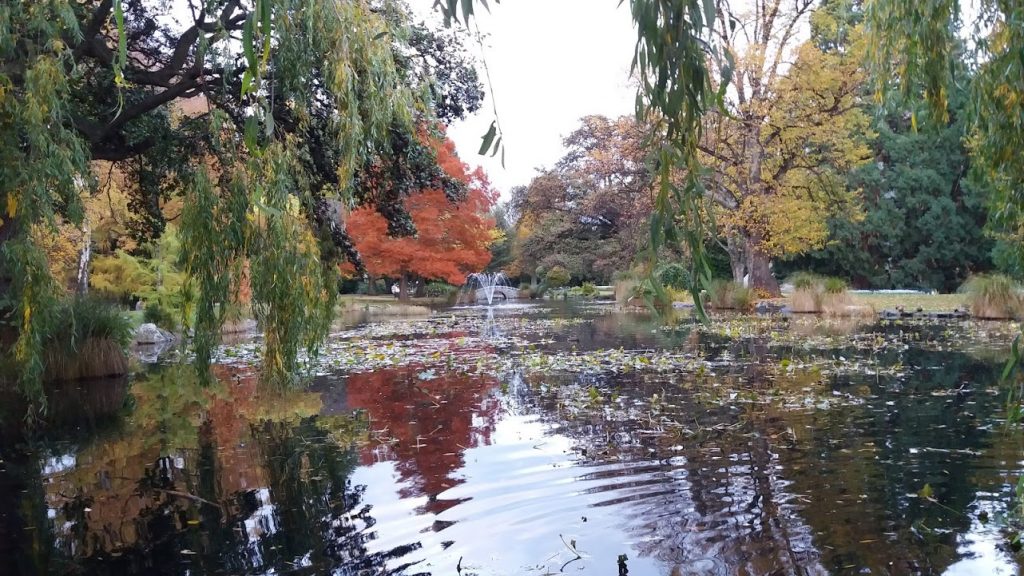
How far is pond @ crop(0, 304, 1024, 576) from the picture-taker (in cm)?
336

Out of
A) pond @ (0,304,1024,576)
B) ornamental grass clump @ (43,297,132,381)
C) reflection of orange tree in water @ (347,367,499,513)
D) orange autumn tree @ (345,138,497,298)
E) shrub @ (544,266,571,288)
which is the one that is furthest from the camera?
shrub @ (544,266,571,288)

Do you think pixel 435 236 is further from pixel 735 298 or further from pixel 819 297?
pixel 819 297

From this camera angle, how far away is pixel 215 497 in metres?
4.41

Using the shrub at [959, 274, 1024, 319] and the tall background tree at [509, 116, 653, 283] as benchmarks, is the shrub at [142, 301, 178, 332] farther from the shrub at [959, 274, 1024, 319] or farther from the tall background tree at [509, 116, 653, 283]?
the shrub at [959, 274, 1024, 319]

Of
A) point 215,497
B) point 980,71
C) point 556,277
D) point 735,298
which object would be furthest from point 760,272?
point 215,497

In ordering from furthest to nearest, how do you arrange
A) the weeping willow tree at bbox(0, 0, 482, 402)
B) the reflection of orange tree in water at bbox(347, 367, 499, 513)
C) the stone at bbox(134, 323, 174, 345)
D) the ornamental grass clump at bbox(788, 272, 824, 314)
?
the ornamental grass clump at bbox(788, 272, 824, 314), the stone at bbox(134, 323, 174, 345), the reflection of orange tree in water at bbox(347, 367, 499, 513), the weeping willow tree at bbox(0, 0, 482, 402)

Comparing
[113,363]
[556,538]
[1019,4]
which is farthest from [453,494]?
[113,363]

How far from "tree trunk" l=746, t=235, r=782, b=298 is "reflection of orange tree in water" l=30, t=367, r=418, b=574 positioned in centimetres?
1755

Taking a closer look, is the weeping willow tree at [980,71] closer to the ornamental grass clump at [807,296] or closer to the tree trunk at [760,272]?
the ornamental grass clump at [807,296]

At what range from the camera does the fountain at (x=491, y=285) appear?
3993cm

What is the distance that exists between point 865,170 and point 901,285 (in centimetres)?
442

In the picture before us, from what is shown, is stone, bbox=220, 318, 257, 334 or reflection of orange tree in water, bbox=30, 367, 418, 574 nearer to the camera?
reflection of orange tree in water, bbox=30, 367, 418, 574

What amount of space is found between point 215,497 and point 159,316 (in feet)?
50.1

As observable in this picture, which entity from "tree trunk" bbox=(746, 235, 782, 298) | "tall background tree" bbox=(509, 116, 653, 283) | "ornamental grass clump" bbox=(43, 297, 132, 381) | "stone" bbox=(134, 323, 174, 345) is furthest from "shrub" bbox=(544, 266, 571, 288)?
"ornamental grass clump" bbox=(43, 297, 132, 381)
